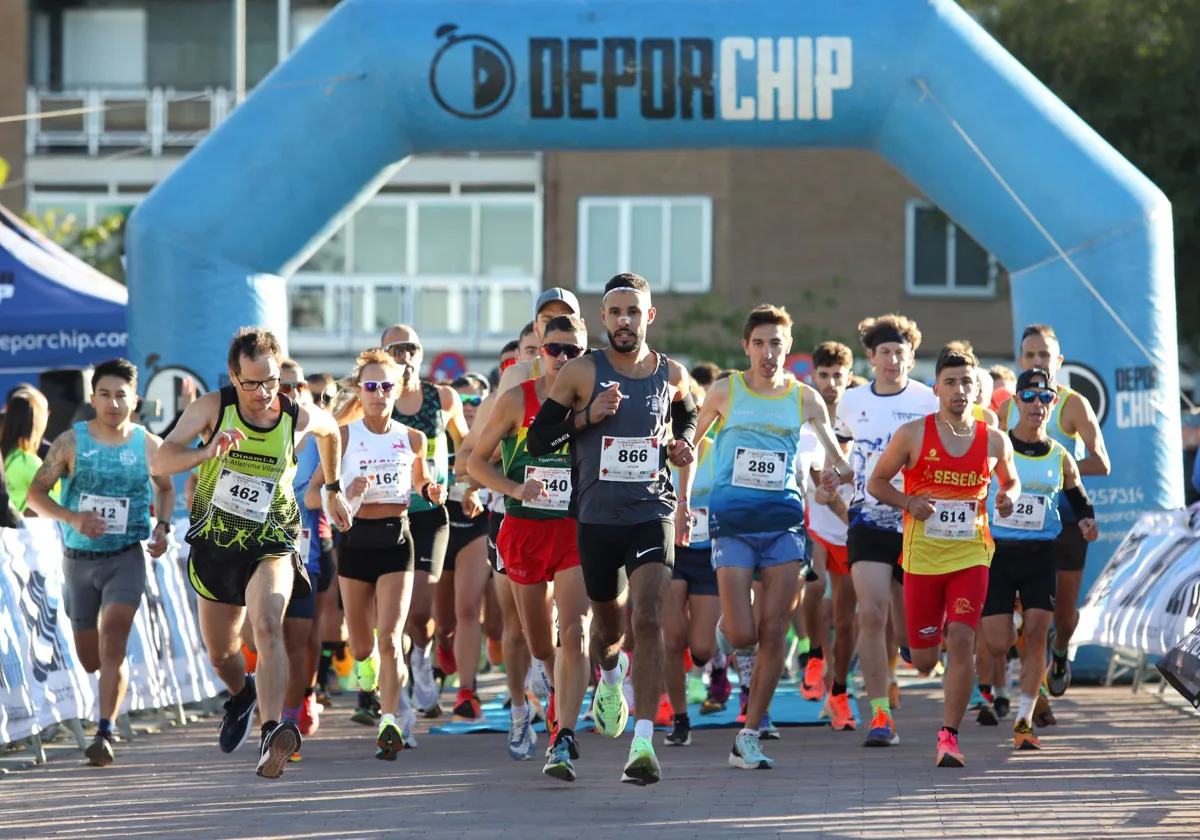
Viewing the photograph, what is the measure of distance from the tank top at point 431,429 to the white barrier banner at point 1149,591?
13.7ft

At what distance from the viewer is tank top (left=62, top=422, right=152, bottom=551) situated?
10086 mm

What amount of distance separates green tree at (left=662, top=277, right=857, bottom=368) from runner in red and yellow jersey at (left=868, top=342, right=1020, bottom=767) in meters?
21.1

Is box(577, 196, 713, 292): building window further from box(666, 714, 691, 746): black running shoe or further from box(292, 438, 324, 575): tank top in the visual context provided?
box(666, 714, 691, 746): black running shoe

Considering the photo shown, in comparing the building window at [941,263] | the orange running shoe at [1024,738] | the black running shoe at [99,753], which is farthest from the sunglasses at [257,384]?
the building window at [941,263]

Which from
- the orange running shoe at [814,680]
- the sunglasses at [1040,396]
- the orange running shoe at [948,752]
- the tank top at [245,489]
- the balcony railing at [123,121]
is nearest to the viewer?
the tank top at [245,489]

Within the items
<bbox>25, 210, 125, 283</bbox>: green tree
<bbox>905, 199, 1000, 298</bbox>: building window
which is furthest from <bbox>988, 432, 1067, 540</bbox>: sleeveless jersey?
<bbox>905, 199, 1000, 298</bbox>: building window

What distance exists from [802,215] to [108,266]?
12.0m

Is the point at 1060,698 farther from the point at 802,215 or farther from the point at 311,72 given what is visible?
the point at 802,215

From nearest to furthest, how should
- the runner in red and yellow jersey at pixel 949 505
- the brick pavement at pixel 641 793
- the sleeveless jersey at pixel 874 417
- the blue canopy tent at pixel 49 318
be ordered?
the brick pavement at pixel 641 793 < the runner in red and yellow jersey at pixel 949 505 < the sleeveless jersey at pixel 874 417 < the blue canopy tent at pixel 49 318

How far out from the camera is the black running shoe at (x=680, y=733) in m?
10.3

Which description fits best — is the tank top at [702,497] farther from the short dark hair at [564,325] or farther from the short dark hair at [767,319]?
→ the short dark hair at [564,325]

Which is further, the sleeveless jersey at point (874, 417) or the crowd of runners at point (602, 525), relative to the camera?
the sleeveless jersey at point (874, 417)

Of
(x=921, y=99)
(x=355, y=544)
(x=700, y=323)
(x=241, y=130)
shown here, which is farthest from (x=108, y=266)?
(x=355, y=544)

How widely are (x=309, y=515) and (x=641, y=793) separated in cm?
362
